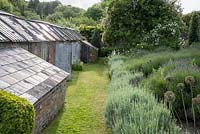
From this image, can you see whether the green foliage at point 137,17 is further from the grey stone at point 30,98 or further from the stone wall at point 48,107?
the grey stone at point 30,98

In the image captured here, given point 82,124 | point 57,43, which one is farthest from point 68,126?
point 57,43

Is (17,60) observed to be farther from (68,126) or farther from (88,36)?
(88,36)

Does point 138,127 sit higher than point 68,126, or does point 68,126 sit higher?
point 138,127

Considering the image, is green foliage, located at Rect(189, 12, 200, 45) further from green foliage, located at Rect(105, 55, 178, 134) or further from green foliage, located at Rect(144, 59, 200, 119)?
green foliage, located at Rect(105, 55, 178, 134)

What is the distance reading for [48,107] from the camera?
9.95 meters

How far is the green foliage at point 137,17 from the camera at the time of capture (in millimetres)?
24406

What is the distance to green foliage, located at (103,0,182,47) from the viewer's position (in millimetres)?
24406

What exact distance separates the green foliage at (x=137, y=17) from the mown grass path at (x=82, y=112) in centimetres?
705

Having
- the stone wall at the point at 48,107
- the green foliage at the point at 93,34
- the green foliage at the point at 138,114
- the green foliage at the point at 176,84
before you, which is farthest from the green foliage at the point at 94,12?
the green foliage at the point at 138,114

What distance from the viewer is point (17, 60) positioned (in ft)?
35.0

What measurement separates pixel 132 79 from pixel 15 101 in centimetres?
646

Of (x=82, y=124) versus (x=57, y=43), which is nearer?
(x=82, y=124)

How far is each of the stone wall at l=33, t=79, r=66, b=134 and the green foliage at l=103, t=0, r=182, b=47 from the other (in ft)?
42.8

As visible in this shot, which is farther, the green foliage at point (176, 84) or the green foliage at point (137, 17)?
the green foliage at point (137, 17)
